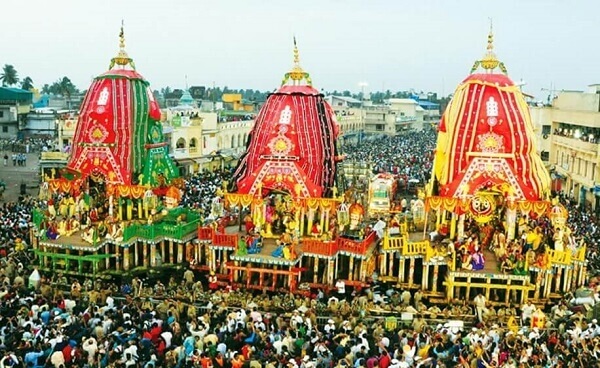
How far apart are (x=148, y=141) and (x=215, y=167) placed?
2748 cm

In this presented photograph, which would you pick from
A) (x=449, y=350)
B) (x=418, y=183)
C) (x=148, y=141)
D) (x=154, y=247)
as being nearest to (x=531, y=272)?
(x=449, y=350)

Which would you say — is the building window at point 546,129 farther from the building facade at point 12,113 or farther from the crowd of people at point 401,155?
the building facade at point 12,113

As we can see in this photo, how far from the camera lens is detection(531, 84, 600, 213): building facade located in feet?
135

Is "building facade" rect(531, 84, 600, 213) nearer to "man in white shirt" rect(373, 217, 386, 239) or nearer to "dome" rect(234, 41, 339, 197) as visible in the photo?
"man in white shirt" rect(373, 217, 386, 239)

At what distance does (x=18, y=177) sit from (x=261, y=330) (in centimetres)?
4189

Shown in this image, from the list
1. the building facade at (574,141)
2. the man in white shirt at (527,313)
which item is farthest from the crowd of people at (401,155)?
the man in white shirt at (527,313)

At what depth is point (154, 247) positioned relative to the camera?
89.6ft

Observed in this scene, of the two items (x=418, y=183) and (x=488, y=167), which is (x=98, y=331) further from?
(x=418, y=183)

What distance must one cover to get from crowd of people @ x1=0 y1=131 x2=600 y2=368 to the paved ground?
2277 cm

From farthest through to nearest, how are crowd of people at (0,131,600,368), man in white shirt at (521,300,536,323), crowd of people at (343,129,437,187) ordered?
crowd of people at (343,129,437,187) → man in white shirt at (521,300,536,323) → crowd of people at (0,131,600,368)

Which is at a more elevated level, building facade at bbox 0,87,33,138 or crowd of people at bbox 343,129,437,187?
building facade at bbox 0,87,33,138

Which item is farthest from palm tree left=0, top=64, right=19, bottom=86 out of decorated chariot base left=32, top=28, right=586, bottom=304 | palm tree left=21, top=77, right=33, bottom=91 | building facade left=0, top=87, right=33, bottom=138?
decorated chariot base left=32, top=28, right=586, bottom=304

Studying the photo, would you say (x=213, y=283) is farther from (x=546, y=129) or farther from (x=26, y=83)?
(x=26, y=83)

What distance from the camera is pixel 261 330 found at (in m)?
18.3
